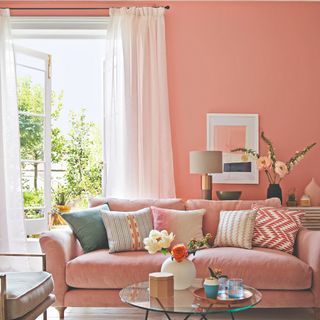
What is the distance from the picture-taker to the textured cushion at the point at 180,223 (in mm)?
4602

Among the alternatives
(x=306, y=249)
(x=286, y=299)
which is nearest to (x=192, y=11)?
(x=306, y=249)

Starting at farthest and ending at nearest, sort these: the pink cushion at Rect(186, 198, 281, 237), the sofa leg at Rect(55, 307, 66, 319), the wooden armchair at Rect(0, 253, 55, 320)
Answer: the pink cushion at Rect(186, 198, 281, 237) → the sofa leg at Rect(55, 307, 66, 319) → the wooden armchair at Rect(0, 253, 55, 320)

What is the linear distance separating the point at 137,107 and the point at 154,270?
81.5 inches

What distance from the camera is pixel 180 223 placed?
4.64 meters

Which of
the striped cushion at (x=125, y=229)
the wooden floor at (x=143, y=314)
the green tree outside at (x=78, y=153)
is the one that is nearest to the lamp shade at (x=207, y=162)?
the striped cushion at (x=125, y=229)

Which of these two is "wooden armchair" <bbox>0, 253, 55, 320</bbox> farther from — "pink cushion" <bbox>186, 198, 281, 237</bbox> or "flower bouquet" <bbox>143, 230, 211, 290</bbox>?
"pink cushion" <bbox>186, 198, 281, 237</bbox>

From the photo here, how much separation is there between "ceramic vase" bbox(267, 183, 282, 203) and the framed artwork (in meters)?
0.30

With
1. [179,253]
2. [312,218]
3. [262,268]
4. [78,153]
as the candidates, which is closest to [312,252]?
[262,268]

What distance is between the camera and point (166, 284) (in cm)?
318

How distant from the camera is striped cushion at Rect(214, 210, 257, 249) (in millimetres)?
4480

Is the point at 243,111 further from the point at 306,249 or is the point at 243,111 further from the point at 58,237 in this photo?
the point at 58,237

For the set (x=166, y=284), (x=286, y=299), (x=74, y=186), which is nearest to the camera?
(x=166, y=284)

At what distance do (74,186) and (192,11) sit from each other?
4.17 meters

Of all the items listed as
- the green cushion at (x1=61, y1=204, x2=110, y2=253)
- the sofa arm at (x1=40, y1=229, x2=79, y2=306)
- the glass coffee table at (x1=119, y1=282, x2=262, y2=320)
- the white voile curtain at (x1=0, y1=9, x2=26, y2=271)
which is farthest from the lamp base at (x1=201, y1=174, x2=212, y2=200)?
the glass coffee table at (x1=119, y1=282, x2=262, y2=320)
